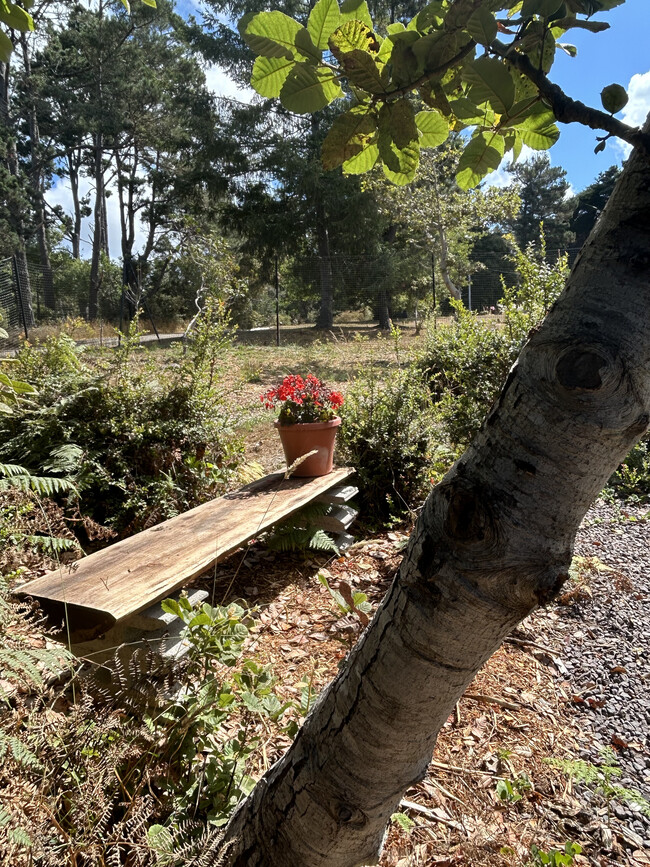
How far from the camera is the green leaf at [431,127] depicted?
101 centimetres

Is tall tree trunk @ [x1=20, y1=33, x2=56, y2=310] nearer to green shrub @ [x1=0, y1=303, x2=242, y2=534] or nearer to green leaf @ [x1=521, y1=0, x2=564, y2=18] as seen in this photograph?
green shrub @ [x1=0, y1=303, x2=242, y2=534]

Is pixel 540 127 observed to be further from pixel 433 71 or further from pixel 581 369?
pixel 581 369

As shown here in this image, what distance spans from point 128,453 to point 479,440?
3.54 metres

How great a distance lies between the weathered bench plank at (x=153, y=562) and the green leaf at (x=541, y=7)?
72.6 inches

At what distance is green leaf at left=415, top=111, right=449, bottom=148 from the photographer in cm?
101

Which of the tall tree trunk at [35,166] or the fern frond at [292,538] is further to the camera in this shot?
the tall tree trunk at [35,166]

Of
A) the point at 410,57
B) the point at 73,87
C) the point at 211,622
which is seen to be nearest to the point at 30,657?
the point at 211,622

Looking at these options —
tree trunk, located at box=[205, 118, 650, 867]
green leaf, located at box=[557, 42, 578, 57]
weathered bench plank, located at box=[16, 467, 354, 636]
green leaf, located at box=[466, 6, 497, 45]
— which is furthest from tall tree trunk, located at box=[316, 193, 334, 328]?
tree trunk, located at box=[205, 118, 650, 867]

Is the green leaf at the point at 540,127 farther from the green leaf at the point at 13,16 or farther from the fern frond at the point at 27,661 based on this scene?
the fern frond at the point at 27,661

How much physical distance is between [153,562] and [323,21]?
6.73 feet

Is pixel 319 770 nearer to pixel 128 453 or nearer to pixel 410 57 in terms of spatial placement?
pixel 410 57

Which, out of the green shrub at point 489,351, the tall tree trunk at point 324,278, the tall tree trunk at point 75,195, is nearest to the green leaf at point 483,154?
the green shrub at point 489,351

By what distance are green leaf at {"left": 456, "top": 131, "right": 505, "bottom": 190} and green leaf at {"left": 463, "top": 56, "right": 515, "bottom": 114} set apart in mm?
123

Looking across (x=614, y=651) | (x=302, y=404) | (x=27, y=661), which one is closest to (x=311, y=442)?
(x=302, y=404)
